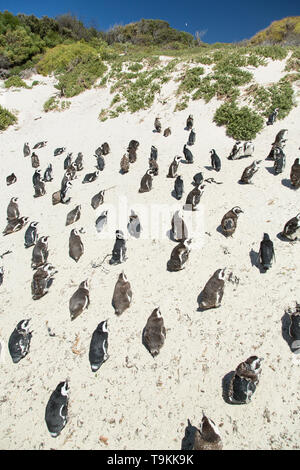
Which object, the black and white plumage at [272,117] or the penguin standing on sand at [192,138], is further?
the penguin standing on sand at [192,138]

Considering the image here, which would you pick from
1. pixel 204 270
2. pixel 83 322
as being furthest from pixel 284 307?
pixel 83 322

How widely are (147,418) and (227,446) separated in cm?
139

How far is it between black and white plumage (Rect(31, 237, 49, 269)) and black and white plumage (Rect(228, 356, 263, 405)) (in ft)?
20.1

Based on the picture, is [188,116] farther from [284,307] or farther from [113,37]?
[113,37]

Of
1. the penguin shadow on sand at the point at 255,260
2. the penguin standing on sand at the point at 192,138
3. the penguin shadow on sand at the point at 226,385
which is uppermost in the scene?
the penguin standing on sand at the point at 192,138

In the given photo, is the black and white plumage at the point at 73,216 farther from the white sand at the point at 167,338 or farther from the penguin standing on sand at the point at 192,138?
the penguin standing on sand at the point at 192,138

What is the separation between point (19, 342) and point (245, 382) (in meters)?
4.68

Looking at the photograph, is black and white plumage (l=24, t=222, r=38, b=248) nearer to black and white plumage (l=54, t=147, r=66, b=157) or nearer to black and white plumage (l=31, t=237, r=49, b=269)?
black and white plumage (l=31, t=237, r=49, b=269)

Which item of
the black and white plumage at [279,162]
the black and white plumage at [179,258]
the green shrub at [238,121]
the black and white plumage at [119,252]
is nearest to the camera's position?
the black and white plumage at [179,258]

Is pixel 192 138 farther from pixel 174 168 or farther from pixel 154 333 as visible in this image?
pixel 154 333

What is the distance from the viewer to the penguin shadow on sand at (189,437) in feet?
15.5

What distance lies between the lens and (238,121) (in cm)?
1417

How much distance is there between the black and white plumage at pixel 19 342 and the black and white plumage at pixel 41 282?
1101 mm

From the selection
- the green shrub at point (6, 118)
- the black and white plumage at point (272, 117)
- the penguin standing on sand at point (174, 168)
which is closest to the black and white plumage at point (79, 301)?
the penguin standing on sand at point (174, 168)
